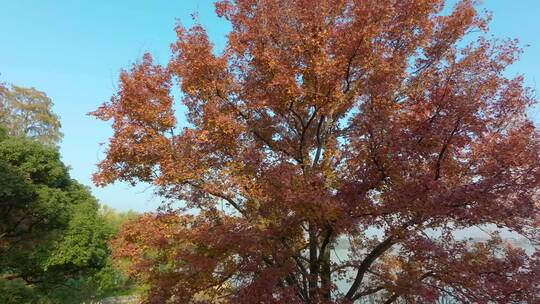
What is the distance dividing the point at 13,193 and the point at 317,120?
41.1 feet

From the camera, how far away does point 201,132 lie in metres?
7.22

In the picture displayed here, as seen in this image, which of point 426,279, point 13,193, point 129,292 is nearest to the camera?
point 426,279

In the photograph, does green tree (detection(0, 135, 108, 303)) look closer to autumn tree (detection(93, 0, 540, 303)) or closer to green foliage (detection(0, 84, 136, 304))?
green foliage (detection(0, 84, 136, 304))

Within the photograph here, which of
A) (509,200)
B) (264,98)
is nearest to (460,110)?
(509,200)

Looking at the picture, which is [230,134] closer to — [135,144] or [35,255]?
[135,144]

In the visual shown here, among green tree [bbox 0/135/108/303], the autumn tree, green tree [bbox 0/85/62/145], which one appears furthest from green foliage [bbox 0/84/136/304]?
green tree [bbox 0/85/62/145]

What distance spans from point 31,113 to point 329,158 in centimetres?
3172

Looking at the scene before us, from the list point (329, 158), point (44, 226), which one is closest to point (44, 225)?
point (44, 226)

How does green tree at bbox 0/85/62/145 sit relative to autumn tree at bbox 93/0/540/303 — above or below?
above

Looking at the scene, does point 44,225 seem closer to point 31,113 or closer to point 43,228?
point 43,228

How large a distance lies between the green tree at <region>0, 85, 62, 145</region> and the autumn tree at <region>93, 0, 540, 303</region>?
27463 millimetres

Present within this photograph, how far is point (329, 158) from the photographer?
7066mm

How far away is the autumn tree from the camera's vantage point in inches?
214

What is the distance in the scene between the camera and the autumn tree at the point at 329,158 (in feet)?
17.9
